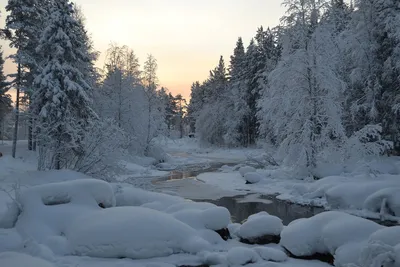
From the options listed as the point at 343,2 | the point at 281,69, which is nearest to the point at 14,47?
the point at 281,69

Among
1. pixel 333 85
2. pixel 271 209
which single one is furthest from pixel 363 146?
pixel 271 209

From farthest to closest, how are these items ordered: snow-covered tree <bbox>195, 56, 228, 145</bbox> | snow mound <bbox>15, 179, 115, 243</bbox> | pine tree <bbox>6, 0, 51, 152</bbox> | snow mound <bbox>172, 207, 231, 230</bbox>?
1. snow-covered tree <bbox>195, 56, 228, 145</bbox>
2. pine tree <bbox>6, 0, 51, 152</bbox>
3. snow mound <bbox>172, 207, 231, 230</bbox>
4. snow mound <bbox>15, 179, 115, 243</bbox>

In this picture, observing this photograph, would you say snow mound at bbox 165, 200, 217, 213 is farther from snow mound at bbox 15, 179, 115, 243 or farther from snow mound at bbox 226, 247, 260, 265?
snow mound at bbox 226, 247, 260, 265

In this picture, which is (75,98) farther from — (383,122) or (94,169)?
(383,122)

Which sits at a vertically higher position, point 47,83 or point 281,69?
point 281,69

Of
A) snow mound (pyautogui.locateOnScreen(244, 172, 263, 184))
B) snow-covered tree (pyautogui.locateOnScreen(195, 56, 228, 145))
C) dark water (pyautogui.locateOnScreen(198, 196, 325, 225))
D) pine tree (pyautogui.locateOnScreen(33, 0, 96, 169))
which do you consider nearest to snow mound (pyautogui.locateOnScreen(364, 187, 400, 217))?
dark water (pyautogui.locateOnScreen(198, 196, 325, 225))

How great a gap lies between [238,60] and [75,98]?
37144mm

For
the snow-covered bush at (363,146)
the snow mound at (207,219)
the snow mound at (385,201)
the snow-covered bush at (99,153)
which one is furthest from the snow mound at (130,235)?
the snow-covered bush at (363,146)

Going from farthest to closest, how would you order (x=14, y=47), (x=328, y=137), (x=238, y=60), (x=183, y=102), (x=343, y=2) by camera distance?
1. (x=183, y=102)
2. (x=238, y=60)
3. (x=343, y=2)
4. (x=14, y=47)
5. (x=328, y=137)

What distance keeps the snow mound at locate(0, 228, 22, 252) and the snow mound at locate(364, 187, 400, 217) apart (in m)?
12.0

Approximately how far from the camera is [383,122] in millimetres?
23375

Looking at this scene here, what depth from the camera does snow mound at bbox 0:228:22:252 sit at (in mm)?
7819

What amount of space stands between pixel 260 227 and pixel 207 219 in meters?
1.46

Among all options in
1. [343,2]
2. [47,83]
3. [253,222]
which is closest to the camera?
[253,222]
